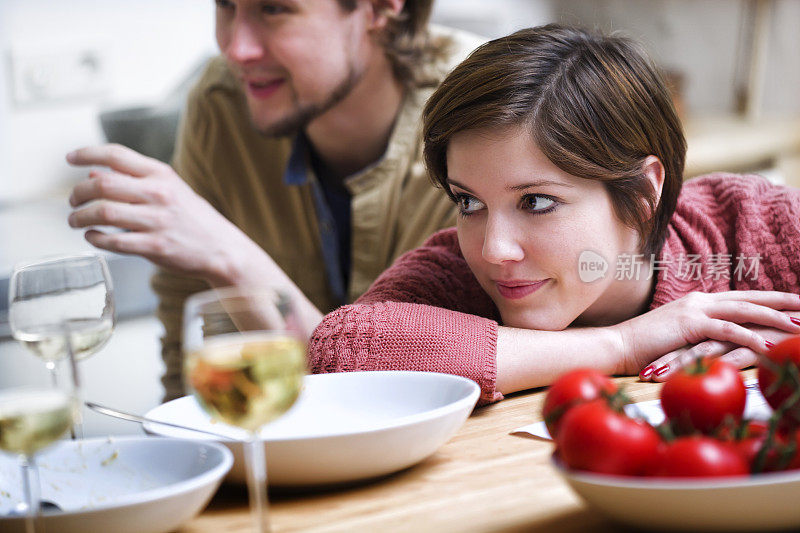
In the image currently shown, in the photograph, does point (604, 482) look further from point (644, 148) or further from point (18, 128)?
point (18, 128)

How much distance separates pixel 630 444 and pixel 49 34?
2974 millimetres

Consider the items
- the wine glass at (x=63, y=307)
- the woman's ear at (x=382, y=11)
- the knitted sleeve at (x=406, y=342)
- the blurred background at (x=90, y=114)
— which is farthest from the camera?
the blurred background at (x=90, y=114)

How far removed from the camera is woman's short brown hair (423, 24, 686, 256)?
1.22 m

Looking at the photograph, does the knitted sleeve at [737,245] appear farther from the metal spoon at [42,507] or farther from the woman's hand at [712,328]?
the metal spoon at [42,507]

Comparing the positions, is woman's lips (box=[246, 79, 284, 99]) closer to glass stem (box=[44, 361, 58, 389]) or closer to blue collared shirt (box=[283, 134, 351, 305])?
blue collared shirt (box=[283, 134, 351, 305])

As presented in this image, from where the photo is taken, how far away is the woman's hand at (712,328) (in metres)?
1.23

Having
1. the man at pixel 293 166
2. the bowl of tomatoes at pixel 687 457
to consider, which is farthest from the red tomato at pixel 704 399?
the man at pixel 293 166

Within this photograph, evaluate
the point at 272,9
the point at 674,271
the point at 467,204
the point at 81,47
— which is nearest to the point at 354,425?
the point at 467,204

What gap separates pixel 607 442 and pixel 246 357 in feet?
A: 0.83

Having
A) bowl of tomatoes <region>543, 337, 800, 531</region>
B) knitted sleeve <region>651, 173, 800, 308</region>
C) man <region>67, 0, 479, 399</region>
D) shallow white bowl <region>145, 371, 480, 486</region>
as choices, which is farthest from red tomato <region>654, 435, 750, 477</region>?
man <region>67, 0, 479, 399</region>

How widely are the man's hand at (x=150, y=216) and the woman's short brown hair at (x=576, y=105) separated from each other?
55 cm

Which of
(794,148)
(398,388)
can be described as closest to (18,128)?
(398,388)

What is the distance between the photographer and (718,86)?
4281 millimetres

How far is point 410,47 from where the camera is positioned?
212 centimetres
